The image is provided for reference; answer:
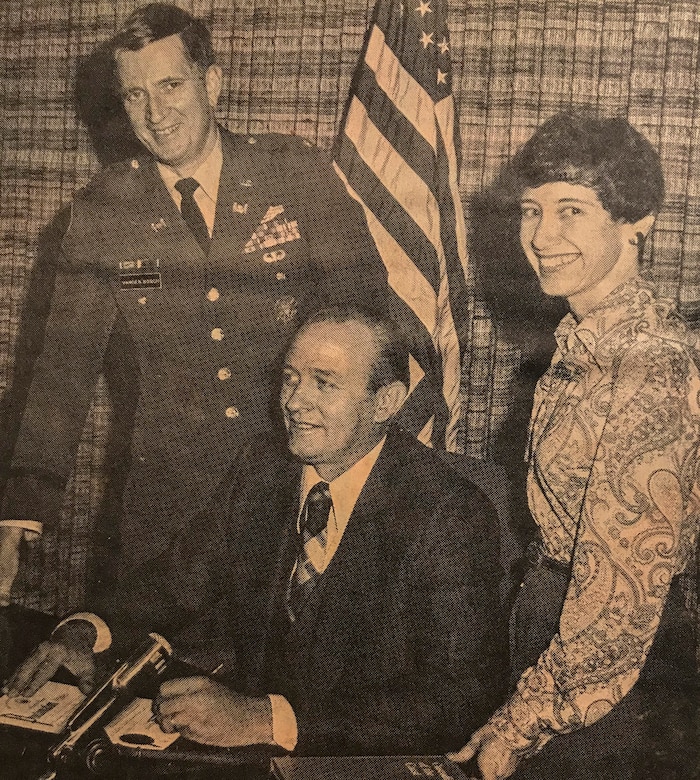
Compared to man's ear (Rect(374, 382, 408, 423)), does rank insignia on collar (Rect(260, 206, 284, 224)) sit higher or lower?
higher

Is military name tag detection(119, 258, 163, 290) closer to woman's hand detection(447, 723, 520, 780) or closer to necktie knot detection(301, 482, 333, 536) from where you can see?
necktie knot detection(301, 482, 333, 536)

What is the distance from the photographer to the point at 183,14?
3160mm

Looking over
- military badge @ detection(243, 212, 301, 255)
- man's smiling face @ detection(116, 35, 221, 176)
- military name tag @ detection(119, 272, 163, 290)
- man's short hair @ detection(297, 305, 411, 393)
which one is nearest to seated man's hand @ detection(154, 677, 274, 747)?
man's short hair @ detection(297, 305, 411, 393)

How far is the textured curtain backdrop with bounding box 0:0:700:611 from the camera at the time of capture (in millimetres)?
3016

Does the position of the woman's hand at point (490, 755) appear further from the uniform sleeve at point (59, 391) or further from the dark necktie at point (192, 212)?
the dark necktie at point (192, 212)

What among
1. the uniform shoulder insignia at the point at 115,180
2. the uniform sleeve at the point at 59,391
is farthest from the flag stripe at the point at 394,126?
the uniform sleeve at the point at 59,391

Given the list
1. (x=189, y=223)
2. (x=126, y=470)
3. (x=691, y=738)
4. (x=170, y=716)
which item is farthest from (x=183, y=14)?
(x=691, y=738)

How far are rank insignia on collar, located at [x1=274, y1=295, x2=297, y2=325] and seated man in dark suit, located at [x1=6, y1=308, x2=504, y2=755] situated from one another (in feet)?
0.26

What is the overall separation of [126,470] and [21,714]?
0.87 meters

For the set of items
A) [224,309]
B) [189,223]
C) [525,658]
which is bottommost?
[525,658]

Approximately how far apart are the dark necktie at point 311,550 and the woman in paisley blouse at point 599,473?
0.65 m

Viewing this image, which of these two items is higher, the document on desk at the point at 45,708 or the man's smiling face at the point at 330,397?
the man's smiling face at the point at 330,397

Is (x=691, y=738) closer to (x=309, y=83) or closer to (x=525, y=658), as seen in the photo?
(x=525, y=658)

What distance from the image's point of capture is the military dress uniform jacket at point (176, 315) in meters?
3.05
